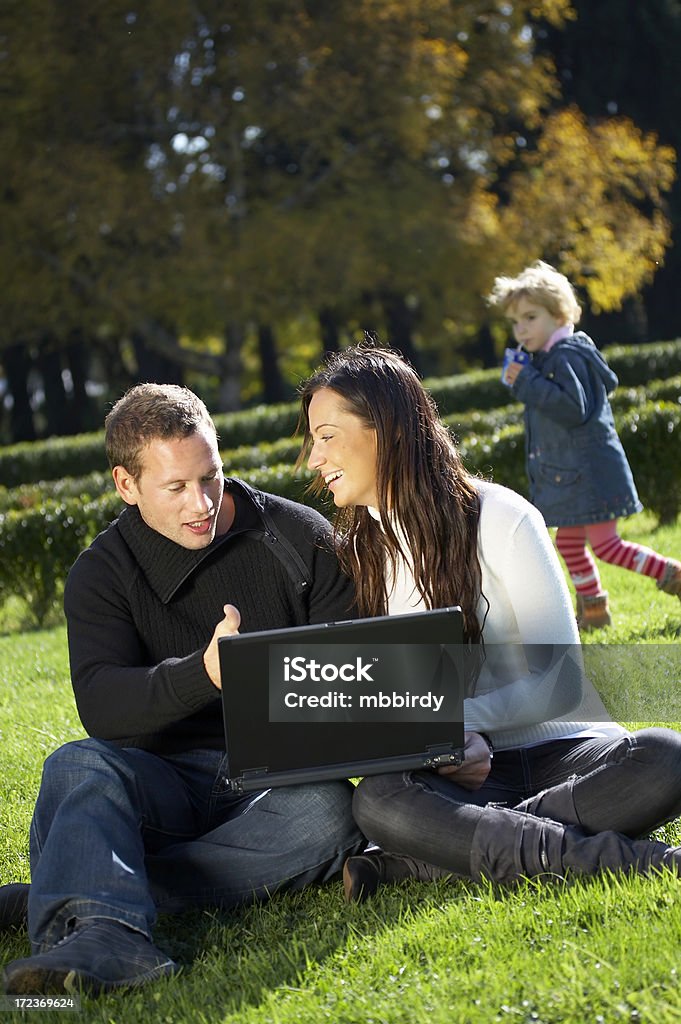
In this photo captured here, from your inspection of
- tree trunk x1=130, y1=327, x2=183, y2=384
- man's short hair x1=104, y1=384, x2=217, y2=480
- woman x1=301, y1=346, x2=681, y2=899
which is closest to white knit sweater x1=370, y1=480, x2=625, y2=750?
woman x1=301, y1=346, x2=681, y2=899

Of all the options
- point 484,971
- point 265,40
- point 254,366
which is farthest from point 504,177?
point 484,971

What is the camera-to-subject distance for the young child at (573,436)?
6.40 metres

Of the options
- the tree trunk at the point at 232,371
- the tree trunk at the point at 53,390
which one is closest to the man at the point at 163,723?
the tree trunk at the point at 232,371

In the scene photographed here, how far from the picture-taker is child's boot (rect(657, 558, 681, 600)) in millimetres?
6281

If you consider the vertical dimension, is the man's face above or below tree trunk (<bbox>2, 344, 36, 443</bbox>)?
below

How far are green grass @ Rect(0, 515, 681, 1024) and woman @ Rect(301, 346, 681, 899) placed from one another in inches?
4.1

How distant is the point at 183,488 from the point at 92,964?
4.16 feet

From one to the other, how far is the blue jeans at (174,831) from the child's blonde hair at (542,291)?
3585mm

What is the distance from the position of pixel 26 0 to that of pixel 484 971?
79.1ft

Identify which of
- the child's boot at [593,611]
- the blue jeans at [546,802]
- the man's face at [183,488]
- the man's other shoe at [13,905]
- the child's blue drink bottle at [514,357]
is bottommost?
the child's boot at [593,611]

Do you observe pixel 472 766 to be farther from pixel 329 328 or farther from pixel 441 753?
pixel 329 328

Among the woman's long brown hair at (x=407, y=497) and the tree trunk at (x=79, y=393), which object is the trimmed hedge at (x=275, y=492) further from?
the tree trunk at (x=79, y=393)

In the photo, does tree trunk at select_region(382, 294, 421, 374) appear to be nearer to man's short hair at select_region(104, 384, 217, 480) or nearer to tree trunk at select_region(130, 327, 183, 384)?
tree trunk at select_region(130, 327, 183, 384)

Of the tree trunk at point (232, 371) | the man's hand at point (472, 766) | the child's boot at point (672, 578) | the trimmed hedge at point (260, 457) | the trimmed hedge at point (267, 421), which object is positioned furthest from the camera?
the tree trunk at point (232, 371)
